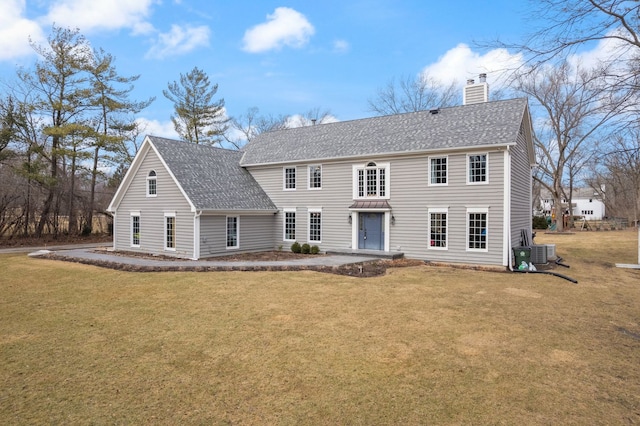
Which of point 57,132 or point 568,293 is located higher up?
point 57,132

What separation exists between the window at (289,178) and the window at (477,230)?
9320 mm

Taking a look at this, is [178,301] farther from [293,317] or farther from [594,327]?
[594,327]

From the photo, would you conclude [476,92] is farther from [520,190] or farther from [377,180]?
[377,180]

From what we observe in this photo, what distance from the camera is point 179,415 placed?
427 centimetres

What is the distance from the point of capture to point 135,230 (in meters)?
21.2

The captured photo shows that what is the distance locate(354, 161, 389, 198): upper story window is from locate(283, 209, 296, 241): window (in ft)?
13.0

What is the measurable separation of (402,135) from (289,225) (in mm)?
7588

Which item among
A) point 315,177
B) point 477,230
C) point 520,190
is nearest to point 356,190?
point 315,177

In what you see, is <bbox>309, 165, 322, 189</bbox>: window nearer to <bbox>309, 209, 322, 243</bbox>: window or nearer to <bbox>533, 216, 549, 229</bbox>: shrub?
<bbox>309, 209, 322, 243</bbox>: window

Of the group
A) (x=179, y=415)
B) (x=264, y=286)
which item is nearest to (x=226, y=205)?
(x=264, y=286)

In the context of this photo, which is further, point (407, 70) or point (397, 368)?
point (407, 70)

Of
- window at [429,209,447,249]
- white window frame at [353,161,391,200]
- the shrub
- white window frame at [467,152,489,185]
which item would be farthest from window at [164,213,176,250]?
the shrub

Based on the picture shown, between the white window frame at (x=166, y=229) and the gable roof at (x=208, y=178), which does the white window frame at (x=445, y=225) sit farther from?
the white window frame at (x=166, y=229)

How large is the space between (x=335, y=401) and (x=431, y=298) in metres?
6.10
